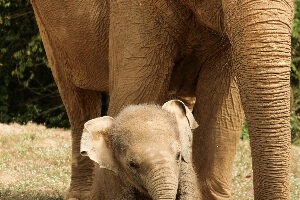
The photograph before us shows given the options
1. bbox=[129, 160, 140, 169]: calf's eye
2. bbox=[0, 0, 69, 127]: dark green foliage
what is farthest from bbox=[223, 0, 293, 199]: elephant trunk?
bbox=[0, 0, 69, 127]: dark green foliage

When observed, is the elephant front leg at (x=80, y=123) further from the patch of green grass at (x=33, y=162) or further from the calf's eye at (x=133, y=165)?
the calf's eye at (x=133, y=165)

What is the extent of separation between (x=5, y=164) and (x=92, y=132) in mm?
4856

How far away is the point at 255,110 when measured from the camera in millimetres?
4074

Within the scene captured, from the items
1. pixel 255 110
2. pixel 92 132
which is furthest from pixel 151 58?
pixel 255 110

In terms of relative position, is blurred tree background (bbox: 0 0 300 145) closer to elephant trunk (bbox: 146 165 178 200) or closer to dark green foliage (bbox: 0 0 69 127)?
dark green foliage (bbox: 0 0 69 127)

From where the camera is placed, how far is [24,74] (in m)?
15.5

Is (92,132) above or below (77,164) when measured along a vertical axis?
above

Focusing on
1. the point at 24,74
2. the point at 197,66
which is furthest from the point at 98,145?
the point at 24,74

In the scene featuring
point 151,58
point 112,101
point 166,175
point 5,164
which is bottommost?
point 5,164

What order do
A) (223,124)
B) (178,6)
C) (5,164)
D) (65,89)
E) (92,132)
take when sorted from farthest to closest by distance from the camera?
1. (5,164)
2. (65,89)
3. (223,124)
4. (178,6)
5. (92,132)

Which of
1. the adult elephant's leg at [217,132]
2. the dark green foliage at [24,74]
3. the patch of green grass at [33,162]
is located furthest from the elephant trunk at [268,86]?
the dark green foliage at [24,74]

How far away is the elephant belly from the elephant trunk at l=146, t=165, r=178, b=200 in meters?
2.00

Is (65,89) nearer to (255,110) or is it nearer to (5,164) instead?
(5,164)

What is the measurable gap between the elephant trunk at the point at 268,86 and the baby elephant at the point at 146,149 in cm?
48
